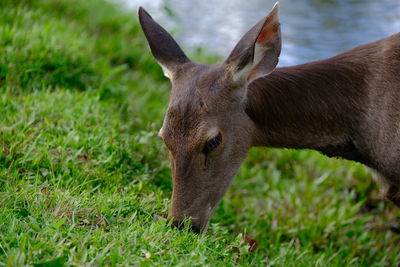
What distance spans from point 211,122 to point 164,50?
0.80 metres

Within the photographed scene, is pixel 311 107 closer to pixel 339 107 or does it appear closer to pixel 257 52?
pixel 339 107

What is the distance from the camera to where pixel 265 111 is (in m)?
4.23

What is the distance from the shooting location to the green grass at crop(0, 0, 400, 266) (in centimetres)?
344

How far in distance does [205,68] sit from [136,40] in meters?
3.98

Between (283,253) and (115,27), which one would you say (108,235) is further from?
(115,27)

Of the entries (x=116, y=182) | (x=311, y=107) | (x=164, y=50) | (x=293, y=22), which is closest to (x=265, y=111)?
(x=311, y=107)

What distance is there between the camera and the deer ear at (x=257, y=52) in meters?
3.88

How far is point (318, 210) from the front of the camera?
223 inches

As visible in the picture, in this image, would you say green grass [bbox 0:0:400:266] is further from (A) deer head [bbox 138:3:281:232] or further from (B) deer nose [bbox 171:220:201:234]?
(A) deer head [bbox 138:3:281:232]

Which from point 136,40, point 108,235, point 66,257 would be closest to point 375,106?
point 108,235

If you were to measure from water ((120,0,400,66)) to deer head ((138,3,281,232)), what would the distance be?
3.04m

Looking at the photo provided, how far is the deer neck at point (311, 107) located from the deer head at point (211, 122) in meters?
0.17

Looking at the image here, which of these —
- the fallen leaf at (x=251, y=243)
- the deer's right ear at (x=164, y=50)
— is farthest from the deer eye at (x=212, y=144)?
the fallen leaf at (x=251, y=243)

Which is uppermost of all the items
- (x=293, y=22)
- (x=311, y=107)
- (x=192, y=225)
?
(x=311, y=107)
